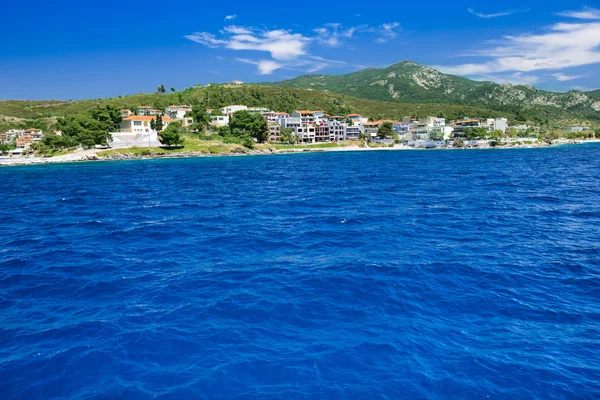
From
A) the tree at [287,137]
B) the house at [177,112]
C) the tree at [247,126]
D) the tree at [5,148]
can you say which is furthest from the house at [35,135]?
the tree at [287,137]

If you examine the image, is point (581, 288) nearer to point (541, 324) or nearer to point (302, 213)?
point (541, 324)

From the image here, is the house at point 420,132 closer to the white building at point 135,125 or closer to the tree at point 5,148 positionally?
the white building at point 135,125

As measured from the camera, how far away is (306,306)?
50.5 ft

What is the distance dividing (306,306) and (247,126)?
13931cm

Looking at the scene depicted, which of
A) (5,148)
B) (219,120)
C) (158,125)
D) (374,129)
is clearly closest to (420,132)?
(374,129)

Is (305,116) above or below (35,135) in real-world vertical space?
above

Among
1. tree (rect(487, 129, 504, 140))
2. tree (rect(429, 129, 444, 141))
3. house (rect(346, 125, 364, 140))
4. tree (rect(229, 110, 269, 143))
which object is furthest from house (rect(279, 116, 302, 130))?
tree (rect(487, 129, 504, 140))

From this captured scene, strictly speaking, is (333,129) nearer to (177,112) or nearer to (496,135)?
(177,112)

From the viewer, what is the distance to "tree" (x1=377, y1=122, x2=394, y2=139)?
17488cm

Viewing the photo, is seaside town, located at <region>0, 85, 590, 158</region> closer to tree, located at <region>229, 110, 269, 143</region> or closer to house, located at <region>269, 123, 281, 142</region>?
house, located at <region>269, 123, 281, 142</region>

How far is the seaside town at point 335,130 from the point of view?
14925 centimetres

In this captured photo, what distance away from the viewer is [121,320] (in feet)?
47.0

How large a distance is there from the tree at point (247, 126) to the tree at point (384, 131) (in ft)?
165

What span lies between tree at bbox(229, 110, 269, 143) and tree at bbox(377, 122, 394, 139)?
165 feet
